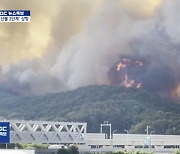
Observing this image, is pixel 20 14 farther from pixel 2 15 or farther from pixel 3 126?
pixel 3 126

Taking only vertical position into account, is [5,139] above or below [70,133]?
below

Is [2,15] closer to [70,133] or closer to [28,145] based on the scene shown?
[28,145]

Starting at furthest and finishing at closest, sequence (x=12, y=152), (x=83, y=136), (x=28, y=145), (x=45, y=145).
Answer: (x=83, y=136), (x=45, y=145), (x=28, y=145), (x=12, y=152)

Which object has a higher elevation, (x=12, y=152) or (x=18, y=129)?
(x=18, y=129)

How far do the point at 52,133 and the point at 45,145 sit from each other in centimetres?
669

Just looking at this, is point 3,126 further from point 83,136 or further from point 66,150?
point 83,136

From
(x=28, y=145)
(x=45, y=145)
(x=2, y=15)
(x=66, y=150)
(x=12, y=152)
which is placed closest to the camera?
(x=2, y=15)

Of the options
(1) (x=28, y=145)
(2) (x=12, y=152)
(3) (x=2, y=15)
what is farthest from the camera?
(1) (x=28, y=145)

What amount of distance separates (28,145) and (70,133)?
74.3 ft

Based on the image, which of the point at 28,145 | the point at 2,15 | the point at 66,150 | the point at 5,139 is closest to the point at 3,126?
the point at 5,139

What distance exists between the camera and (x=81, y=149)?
18062 centimetres

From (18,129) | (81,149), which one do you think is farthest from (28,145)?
(81,149)

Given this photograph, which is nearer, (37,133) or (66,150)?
(66,150)

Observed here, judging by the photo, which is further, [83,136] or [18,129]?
[83,136]
